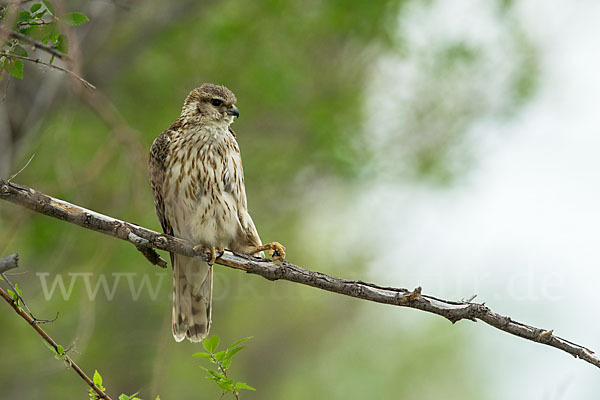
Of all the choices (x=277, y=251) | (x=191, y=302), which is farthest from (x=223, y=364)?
(x=191, y=302)

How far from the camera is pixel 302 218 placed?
1175 cm

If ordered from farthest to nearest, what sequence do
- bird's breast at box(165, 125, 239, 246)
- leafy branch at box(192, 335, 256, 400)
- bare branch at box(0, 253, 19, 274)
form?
bird's breast at box(165, 125, 239, 246), leafy branch at box(192, 335, 256, 400), bare branch at box(0, 253, 19, 274)

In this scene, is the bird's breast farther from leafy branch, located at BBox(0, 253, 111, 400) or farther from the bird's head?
leafy branch, located at BBox(0, 253, 111, 400)

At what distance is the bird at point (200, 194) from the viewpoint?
180 inches

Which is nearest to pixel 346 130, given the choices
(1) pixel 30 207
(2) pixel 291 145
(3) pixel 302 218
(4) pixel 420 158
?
(2) pixel 291 145

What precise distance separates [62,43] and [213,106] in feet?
6.87

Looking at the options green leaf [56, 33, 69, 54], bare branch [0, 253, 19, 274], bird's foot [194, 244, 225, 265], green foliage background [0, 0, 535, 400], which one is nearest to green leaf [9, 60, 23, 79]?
green leaf [56, 33, 69, 54]

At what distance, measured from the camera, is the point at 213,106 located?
4.92 meters

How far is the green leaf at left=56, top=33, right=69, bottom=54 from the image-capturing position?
283cm

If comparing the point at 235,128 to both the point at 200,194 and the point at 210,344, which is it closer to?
the point at 200,194

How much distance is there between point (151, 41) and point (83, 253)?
280cm

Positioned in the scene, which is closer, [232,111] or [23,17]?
[23,17]

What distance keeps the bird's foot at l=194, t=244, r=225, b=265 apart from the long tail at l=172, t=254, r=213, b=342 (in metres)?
0.72

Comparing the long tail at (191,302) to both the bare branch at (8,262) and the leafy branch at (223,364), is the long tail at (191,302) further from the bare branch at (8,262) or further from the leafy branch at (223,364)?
the bare branch at (8,262)
